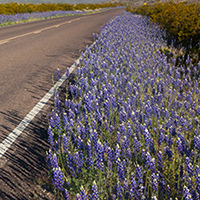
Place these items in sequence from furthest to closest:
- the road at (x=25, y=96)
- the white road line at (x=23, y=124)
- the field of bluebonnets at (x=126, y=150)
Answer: the white road line at (x=23, y=124), the road at (x=25, y=96), the field of bluebonnets at (x=126, y=150)

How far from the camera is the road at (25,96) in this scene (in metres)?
3.01

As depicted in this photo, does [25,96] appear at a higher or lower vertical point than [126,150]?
lower

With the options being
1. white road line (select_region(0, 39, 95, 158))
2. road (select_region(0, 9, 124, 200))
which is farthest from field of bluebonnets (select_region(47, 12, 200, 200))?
white road line (select_region(0, 39, 95, 158))

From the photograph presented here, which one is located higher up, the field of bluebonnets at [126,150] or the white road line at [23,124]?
the field of bluebonnets at [126,150]

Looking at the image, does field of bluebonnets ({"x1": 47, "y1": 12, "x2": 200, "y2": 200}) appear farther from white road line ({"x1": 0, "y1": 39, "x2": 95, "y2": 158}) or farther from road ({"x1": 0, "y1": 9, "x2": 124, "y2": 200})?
white road line ({"x1": 0, "y1": 39, "x2": 95, "y2": 158})

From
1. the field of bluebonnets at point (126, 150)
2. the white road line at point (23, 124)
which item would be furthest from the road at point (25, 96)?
the field of bluebonnets at point (126, 150)

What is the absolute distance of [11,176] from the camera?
9.89ft

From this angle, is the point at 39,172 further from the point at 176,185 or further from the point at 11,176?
the point at 176,185

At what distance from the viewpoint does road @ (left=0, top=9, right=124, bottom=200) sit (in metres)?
3.01

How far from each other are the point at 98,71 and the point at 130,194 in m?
3.75

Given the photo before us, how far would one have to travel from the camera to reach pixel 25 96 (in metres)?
5.39

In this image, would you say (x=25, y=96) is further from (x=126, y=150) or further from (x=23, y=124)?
(x=126, y=150)

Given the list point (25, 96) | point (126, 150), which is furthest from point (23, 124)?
point (126, 150)

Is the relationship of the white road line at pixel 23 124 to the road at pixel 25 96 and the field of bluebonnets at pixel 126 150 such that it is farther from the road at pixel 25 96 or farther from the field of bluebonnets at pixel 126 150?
the field of bluebonnets at pixel 126 150
